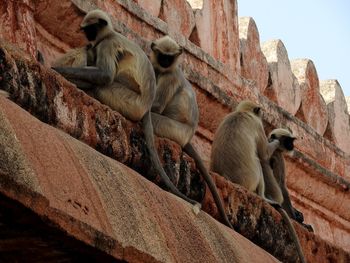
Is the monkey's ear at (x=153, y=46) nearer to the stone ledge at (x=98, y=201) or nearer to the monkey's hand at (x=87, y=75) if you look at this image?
the monkey's hand at (x=87, y=75)

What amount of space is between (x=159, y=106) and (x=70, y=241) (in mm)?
3820

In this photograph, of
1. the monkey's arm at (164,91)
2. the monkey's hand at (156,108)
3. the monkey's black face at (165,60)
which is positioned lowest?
the monkey's hand at (156,108)

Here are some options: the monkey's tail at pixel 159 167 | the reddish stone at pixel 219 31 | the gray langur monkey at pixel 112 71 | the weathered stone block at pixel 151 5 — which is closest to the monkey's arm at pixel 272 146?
the reddish stone at pixel 219 31

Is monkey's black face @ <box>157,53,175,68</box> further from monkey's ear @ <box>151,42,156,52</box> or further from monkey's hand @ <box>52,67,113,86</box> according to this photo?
monkey's hand @ <box>52,67,113,86</box>

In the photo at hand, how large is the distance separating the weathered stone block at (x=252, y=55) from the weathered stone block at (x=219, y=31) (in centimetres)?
14

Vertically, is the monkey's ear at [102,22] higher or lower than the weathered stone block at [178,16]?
higher

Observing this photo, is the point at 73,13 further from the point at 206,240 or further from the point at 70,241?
the point at 70,241

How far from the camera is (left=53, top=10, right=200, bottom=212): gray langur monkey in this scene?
22.7 ft

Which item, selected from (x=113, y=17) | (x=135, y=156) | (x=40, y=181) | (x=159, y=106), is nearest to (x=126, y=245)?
(x=40, y=181)

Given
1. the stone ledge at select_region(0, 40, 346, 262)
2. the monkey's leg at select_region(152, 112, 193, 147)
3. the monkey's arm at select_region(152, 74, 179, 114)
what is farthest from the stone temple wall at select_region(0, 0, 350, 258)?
the stone ledge at select_region(0, 40, 346, 262)

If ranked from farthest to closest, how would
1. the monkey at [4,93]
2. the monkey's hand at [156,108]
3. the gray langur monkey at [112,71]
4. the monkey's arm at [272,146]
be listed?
the monkey's arm at [272,146], the monkey's hand at [156,108], the gray langur monkey at [112,71], the monkey at [4,93]

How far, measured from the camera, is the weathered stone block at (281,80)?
1109cm

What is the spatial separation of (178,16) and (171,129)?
232 centimetres

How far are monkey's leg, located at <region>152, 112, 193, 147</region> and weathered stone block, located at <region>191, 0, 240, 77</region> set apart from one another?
2.39 metres
